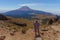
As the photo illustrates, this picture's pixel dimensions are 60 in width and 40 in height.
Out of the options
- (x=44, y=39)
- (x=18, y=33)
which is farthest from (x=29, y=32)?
(x=44, y=39)

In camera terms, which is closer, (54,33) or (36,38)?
(36,38)

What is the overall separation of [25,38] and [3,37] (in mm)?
2047

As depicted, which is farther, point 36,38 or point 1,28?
point 1,28

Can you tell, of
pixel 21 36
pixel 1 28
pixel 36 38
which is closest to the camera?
pixel 36 38

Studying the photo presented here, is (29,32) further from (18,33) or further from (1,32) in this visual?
(1,32)

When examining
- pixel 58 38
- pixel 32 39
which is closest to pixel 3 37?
pixel 32 39

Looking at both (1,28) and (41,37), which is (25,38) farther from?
(1,28)

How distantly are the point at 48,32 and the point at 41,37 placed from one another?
195cm

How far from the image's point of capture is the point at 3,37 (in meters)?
16.6

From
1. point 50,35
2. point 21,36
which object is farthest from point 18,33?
point 50,35

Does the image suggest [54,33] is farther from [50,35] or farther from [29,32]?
[29,32]

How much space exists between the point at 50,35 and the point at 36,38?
84.5 inches

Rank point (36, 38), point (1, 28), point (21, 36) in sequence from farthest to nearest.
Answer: point (1, 28) < point (21, 36) < point (36, 38)

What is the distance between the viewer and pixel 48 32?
60.6ft
